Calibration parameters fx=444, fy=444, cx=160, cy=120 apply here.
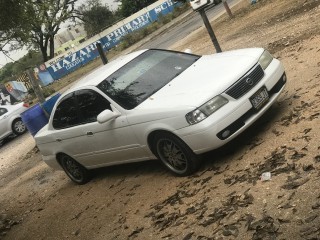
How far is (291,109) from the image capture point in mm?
6527

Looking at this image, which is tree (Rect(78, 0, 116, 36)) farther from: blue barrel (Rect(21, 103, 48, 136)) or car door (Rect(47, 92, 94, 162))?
car door (Rect(47, 92, 94, 162))

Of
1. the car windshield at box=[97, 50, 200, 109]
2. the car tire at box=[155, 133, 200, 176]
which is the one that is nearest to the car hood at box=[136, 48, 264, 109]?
the car windshield at box=[97, 50, 200, 109]

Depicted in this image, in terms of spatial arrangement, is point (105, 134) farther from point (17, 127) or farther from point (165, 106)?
point (17, 127)

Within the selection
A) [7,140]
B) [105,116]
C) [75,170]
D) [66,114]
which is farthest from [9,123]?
[105,116]

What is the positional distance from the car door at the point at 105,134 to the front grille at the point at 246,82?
1543 mm

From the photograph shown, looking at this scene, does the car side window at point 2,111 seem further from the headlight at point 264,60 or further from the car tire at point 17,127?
the headlight at point 264,60

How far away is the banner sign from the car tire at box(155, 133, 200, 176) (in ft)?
113

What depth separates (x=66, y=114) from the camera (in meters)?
7.47

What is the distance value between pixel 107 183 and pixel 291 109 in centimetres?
330

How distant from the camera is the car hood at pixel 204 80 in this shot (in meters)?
5.61

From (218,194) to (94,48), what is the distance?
1487 inches

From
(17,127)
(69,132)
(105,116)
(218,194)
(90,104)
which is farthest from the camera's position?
(17,127)

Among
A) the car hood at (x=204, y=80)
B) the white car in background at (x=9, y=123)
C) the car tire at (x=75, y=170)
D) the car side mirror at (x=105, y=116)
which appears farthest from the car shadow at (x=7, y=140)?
the car hood at (x=204, y=80)

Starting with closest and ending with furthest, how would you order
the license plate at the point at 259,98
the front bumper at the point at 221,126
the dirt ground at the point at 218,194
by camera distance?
the dirt ground at the point at 218,194, the front bumper at the point at 221,126, the license plate at the point at 259,98
